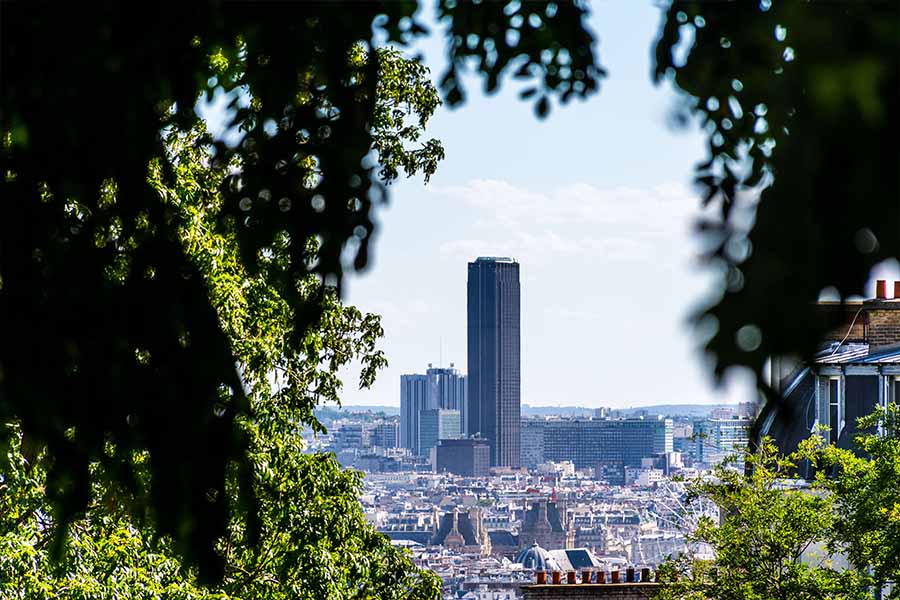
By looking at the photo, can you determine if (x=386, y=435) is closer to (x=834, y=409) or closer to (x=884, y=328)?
(x=884, y=328)

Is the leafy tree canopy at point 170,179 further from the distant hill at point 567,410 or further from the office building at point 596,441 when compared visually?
the distant hill at point 567,410

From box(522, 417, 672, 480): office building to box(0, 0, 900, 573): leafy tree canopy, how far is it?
121m

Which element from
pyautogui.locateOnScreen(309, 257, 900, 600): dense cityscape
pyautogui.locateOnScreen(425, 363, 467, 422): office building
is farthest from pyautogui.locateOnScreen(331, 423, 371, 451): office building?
pyautogui.locateOnScreen(425, 363, 467, 422): office building

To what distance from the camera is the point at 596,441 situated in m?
128

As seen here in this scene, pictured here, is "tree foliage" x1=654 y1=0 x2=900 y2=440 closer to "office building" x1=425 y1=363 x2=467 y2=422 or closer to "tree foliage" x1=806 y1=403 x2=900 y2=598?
"tree foliage" x1=806 y1=403 x2=900 y2=598

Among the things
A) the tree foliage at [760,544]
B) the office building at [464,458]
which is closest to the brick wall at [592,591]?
the tree foliage at [760,544]

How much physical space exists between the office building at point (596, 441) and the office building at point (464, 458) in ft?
19.8

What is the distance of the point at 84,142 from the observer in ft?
6.67

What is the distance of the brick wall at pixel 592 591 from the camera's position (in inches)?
730

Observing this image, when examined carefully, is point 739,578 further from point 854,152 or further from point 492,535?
point 492,535

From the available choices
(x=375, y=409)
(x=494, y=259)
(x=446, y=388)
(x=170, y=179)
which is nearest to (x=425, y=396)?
(x=446, y=388)

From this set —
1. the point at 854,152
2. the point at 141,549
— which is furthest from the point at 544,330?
the point at 854,152

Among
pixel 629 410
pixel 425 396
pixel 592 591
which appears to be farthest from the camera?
pixel 629 410

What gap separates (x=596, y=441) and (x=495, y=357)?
684 inches
